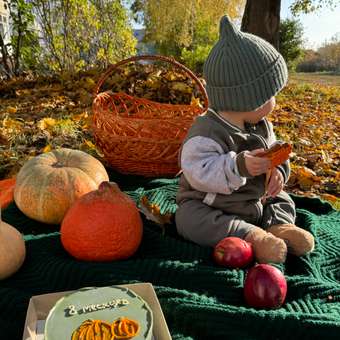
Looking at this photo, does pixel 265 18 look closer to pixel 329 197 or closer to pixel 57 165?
pixel 329 197

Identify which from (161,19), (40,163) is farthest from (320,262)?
(161,19)

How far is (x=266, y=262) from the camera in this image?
180cm

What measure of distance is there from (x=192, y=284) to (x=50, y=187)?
0.85 metres

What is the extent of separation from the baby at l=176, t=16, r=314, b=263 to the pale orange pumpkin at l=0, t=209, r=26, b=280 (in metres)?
0.71

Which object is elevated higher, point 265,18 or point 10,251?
point 265,18

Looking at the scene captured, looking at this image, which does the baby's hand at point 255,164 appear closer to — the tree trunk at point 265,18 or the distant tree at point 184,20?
the tree trunk at point 265,18

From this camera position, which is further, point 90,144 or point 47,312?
point 90,144

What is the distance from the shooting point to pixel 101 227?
1740mm

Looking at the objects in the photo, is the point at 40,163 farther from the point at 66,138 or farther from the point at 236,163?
the point at 66,138

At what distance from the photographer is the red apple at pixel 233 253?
5.73 feet

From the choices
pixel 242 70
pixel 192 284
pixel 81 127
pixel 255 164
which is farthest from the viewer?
pixel 81 127

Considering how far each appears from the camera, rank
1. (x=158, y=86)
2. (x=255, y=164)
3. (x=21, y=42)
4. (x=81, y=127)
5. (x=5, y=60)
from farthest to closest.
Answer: (x=21, y=42) < (x=5, y=60) < (x=158, y=86) < (x=81, y=127) < (x=255, y=164)

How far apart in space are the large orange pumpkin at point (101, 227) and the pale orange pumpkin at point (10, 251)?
0.18 m

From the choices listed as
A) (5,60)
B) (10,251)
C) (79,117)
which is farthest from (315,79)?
(10,251)
